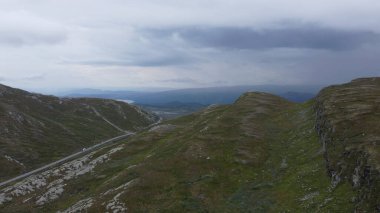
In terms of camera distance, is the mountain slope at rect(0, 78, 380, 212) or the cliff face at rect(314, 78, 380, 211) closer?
the cliff face at rect(314, 78, 380, 211)

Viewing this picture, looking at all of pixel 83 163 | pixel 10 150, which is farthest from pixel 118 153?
pixel 10 150

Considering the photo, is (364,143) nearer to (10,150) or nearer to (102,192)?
(102,192)

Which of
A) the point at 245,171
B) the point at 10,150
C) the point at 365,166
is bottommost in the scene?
the point at 10,150

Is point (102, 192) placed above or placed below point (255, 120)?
below

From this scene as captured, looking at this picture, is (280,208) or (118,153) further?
(118,153)

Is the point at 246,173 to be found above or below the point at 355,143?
below

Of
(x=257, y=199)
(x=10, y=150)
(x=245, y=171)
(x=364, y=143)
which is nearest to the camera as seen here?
(x=364, y=143)
